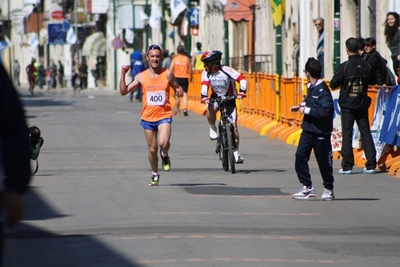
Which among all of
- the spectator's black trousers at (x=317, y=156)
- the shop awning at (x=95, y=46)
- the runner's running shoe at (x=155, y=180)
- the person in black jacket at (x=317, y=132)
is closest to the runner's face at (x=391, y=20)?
the runner's running shoe at (x=155, y=180)

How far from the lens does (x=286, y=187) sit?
1459cm

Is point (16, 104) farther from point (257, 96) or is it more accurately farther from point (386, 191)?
point (257, 96)

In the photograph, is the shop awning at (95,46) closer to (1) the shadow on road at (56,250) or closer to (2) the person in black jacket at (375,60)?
(2) the person in black jacket at (375,60)

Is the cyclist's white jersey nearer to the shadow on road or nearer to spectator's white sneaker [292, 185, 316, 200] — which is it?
spectator's white sneaker [292, 185, 316, 200]

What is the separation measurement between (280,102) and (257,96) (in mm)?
2962

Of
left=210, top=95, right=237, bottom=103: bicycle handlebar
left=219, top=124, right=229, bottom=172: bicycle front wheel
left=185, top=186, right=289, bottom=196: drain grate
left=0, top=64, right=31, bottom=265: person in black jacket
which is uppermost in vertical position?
left=0, top=64, right=31, bottom=265: person in black jacket

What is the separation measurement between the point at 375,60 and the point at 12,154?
42.6 feet

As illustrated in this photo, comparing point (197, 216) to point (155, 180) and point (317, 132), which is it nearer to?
point (317, 132)

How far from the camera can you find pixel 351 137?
1636 centimetres

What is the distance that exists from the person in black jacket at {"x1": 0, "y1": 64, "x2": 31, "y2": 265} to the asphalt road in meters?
1.65

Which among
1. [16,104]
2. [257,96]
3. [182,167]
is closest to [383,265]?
[16,104]

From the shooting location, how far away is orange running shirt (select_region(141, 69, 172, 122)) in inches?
574

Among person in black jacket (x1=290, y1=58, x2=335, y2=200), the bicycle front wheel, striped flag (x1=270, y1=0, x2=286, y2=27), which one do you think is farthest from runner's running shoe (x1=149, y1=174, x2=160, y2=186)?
striped flag (x1=270, y1=0, x2=286, y2=27)

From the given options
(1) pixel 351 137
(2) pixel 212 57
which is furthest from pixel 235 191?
(2) pixel 212 57
